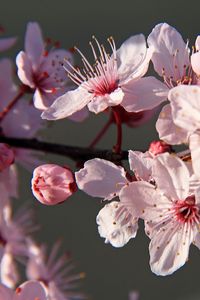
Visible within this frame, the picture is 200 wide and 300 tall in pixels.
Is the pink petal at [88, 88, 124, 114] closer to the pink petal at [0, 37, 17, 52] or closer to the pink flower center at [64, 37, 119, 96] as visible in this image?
the pink flower center at [64, 37, 119, 96]

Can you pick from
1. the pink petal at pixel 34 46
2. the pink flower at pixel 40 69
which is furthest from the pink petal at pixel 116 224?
the pink petal at pixel 34 46

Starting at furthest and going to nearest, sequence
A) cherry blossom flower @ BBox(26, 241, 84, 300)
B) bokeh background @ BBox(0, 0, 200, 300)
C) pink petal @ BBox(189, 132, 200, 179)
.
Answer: bokeh background @ BBox(0, 0, 200, 300) < cherry blossom flower @ BBox(26, 241, 84, 300) < pink petal @ BBox(189, 132, 200, 179)

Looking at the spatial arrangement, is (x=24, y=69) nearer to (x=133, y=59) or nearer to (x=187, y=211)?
(x=133, y=59)

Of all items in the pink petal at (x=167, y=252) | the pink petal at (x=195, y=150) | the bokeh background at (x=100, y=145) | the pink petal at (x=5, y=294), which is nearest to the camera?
the pink petal at (x=195, y=150)

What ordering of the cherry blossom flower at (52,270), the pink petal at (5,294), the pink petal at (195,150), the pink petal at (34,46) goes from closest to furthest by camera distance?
the pink petal at (195,150), the pink petal at (5,294), the pink petal at (34,46), the cherry blossom flower at (52,270)

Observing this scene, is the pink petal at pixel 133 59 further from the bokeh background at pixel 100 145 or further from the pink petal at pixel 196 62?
the bokeh background at pixel 100 145

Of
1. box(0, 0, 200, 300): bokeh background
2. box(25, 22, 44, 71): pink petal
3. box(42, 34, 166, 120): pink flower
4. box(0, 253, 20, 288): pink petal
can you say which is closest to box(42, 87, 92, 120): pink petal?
box(42, 34, 166, 120): pink flower

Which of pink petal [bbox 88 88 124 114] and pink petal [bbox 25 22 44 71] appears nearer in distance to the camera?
pink petal [bbox 88 88 124 114]

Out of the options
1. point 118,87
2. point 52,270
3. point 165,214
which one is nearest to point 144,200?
point 165,214
